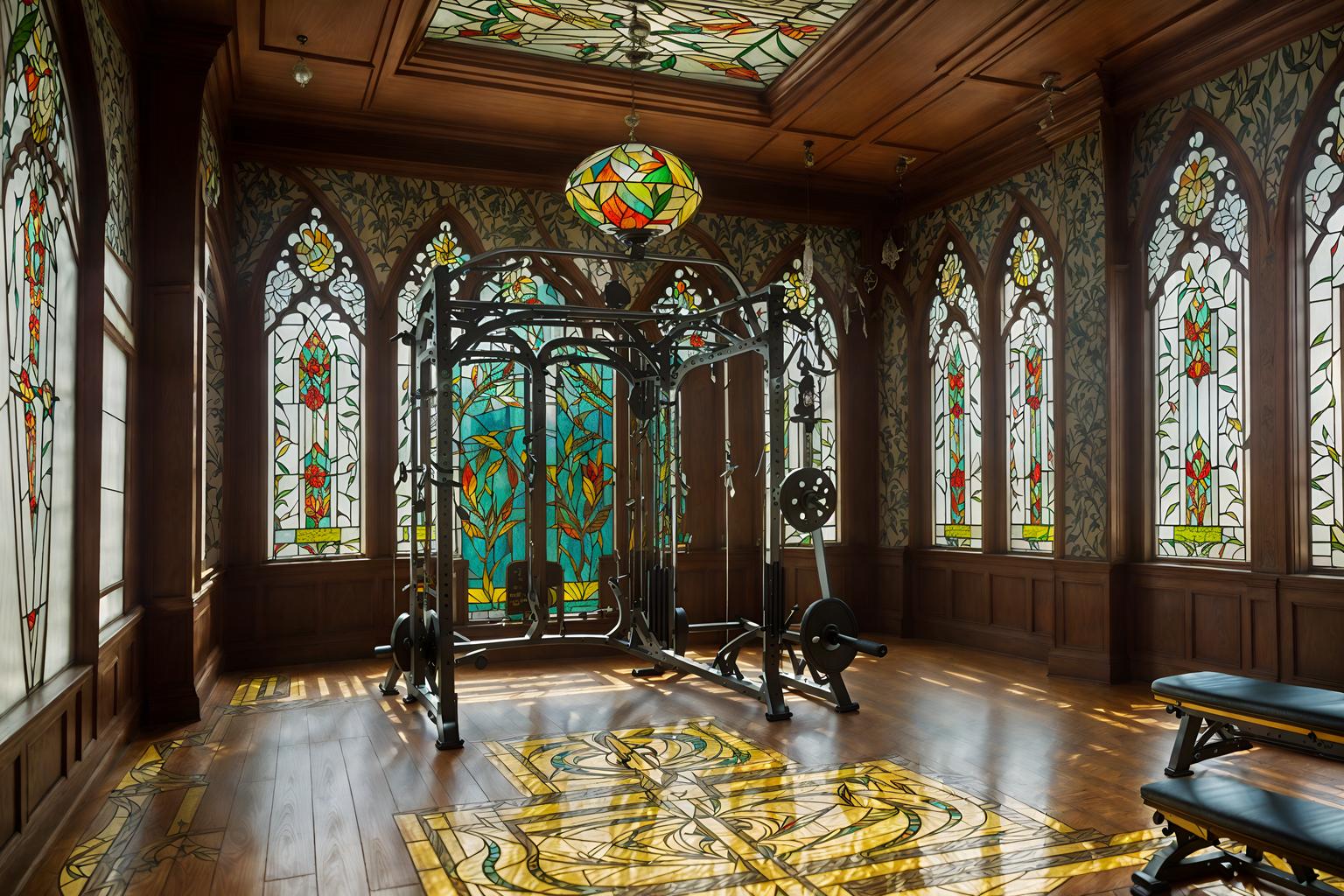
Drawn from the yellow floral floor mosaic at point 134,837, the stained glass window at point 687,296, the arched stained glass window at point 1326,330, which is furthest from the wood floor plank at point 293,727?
the arched stained glass window at point 1326,330

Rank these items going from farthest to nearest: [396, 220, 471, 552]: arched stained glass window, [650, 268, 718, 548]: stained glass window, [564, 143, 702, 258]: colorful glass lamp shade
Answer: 1. [650, 268, 718, 548]: stained glass window
2. [396, 220, 471, 552]: arched stained glass window
3. [564, 143, 702, 258]: colorful glass lamp shade

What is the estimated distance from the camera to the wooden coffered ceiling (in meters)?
5.28

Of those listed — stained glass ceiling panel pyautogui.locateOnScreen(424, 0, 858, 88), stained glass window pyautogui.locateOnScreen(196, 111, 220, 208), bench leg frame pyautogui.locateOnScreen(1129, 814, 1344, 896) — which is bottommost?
bench leg frame pyautogui.locateOnScreen(1129, 814, 1344, 896)

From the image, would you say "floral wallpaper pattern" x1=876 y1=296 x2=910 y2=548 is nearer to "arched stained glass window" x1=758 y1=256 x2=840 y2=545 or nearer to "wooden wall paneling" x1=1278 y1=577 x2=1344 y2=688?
"arched stained glass window" x1=758 y1=256 x2=840 y2=545

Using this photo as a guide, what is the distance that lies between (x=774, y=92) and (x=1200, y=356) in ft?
9.85

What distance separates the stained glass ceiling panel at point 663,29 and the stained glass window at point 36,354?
89.3 inches

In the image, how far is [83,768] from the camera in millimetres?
3793

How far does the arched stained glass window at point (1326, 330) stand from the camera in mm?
5070

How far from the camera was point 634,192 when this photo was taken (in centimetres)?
491

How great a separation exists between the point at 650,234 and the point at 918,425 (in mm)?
3573

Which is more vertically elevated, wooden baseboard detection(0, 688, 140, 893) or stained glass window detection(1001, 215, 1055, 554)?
stained glass window detection(1001, 215, 1055, 554)

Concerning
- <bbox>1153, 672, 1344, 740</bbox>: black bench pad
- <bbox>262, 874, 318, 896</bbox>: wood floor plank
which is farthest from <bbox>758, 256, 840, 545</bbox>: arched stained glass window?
<bbox>262, 874, 318, 896</bbox>: wood floor plank

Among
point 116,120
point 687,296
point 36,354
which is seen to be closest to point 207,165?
point 116,120

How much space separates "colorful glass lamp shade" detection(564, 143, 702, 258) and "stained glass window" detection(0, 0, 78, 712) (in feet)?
7.12
